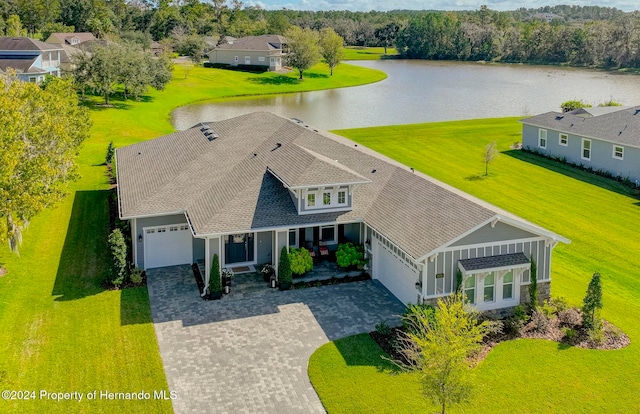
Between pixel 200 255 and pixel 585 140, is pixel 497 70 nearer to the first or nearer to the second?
pixel 585 140

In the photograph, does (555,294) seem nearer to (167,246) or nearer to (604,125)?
(167,246)

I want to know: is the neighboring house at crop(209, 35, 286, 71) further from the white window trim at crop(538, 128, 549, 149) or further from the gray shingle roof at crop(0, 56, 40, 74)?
the white window trim at crop(538, 128, 549, 149)

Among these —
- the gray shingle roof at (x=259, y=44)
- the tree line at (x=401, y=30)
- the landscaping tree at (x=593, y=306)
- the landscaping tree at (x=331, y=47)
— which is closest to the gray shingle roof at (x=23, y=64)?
the tree line at (x=401, y=30)

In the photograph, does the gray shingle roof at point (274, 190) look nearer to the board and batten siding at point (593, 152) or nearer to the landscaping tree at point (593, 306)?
the landscaping tree at point (593, 306)

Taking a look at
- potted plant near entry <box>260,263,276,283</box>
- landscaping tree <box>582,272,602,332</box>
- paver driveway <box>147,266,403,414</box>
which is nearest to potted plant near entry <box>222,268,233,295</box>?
paver driveway <box>147,266,403,414</box>

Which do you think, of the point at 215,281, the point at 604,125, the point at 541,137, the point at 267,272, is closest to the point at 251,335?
the point at 215,281
